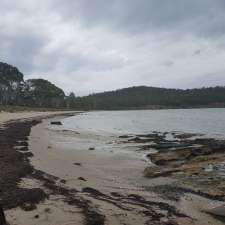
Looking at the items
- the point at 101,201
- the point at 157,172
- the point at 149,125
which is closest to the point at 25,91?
the point at 149,125

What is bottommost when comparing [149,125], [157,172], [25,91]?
[149,125]

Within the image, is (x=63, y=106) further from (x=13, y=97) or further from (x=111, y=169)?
(x=111, y=169)

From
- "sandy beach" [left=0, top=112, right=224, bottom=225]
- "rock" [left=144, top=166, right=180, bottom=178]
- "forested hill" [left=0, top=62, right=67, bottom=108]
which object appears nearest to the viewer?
"sandy beach" [left=0, top=112, right=224, bottom=225]

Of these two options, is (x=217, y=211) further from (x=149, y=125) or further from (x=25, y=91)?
(x=25, y=91)

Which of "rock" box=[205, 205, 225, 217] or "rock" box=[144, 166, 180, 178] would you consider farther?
"rock" box=[144, 166, 180, 178]

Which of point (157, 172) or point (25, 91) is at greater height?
point (25, 91)

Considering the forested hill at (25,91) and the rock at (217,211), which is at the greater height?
the forested hill at (25,91)

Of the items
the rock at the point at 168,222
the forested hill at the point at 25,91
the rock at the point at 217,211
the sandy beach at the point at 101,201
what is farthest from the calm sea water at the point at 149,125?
the forested hill at the point at 25,91

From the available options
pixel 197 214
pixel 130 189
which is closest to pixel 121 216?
pixel 197 214

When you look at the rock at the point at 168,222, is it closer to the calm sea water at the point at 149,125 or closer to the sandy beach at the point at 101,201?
the sandy beach at the point at 101,201

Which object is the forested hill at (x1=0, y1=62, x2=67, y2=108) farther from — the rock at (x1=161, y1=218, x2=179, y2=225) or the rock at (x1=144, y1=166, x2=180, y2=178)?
the rock at (x1=161, y1=218, x2=179, y2=225)

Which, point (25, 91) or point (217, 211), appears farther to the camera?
point (25, 91)

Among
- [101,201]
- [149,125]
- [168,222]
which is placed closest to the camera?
[168,222]

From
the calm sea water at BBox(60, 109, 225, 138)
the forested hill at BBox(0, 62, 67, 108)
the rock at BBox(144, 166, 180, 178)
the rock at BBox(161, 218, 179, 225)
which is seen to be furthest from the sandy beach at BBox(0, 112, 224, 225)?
the forested hill at BBox(0, 62, 67, 108)
